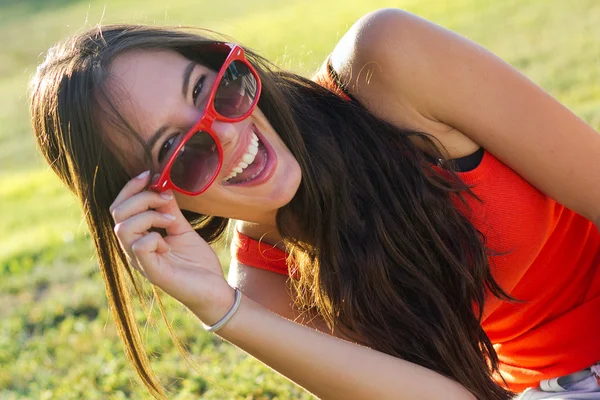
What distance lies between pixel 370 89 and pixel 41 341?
12.0 feet

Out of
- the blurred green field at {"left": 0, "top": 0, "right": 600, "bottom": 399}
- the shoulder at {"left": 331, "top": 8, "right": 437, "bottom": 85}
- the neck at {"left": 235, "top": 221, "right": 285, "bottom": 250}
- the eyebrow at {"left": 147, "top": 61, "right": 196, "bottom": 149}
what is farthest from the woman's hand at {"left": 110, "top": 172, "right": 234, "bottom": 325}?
the shoulder at {"left": 331, "top": 8, "right": 437, "bottom": 85}

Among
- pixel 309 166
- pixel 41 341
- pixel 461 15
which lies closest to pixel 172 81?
pixel 309 166

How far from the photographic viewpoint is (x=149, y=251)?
2.66m

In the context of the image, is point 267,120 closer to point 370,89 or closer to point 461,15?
point 370,89

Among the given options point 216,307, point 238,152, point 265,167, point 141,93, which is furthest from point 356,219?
point 141,93

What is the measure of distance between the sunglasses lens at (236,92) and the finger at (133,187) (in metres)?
0.32

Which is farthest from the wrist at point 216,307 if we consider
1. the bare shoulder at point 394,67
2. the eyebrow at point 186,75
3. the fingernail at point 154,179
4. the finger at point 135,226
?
the bare shoulder at point 394,67

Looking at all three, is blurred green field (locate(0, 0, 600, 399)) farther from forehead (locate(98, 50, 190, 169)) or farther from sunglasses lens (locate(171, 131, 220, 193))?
sunglasses lens (locate(171, 131, 220, 193))

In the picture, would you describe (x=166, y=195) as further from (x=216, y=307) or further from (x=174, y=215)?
(x=216, y=307)

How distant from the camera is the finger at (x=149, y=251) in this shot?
2.65m

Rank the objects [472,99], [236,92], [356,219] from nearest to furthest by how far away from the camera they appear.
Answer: [236,92] → [472,99] → [356,219]

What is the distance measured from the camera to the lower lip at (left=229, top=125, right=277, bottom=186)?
2.79 metres

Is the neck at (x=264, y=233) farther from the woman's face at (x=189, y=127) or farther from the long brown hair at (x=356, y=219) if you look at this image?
the woman's face at (x=189, y=127)

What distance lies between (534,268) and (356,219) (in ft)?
2.34
